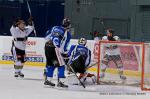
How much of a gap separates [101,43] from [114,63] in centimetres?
51

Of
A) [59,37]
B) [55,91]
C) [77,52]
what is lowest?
[55,91]

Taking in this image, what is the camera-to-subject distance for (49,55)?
9914mm

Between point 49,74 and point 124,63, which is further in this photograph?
point 124,63

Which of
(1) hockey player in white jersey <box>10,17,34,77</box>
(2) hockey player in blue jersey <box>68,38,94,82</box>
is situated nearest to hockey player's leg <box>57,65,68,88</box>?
(2) hockey player in blue jersey <box>68,38,94,82</box>

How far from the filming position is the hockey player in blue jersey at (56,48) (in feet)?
31.9

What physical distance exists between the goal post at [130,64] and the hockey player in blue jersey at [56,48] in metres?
1.10

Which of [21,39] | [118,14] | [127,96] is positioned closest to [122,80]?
[127,96]

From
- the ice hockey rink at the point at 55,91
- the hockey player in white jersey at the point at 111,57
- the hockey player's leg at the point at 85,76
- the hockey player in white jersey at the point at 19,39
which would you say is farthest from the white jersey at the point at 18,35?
the hockey player in white jersey at the point at 111,57

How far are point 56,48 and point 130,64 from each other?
1.71 meters

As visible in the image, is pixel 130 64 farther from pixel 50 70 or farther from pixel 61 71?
pixel 50 70

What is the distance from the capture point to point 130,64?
10.5 metres

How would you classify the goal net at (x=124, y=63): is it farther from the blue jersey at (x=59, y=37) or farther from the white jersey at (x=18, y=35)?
the white jersey at (x=18, y=35)

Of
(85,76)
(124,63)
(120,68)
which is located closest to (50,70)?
(85,76)

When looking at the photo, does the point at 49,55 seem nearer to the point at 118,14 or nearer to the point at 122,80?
the point at 122,80
